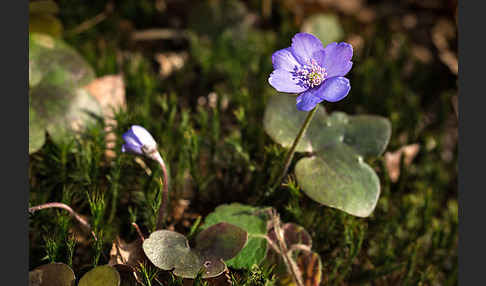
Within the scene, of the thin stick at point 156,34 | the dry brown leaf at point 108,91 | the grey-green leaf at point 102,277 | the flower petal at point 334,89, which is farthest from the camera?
the thin stick at point 156,34

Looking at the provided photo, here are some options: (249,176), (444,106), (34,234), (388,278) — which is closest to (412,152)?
(444,106)

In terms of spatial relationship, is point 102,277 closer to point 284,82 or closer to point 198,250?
point 198,250

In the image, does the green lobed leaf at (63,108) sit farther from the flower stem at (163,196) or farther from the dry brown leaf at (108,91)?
the flower stem at (163,196)

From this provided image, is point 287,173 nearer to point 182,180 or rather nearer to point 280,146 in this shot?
point 280,146

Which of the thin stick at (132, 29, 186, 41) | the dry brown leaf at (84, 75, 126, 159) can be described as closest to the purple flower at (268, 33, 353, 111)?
the dry brown leaf at (84, 75, 126, 159)

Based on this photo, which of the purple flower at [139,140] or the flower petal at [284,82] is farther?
the purple flower at [139,140]

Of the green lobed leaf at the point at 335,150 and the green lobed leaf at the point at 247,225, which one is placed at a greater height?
the green lobed leaf at the point at 335,150

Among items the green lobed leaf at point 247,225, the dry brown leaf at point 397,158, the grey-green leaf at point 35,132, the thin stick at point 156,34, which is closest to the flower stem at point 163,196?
the green lobed leaf at point 247,225
